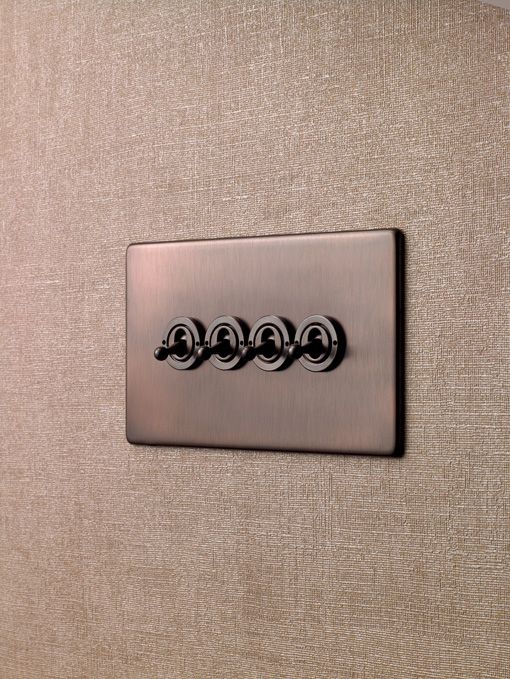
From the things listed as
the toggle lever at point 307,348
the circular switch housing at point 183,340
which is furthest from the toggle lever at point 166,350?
the toggle lever at point 307,348

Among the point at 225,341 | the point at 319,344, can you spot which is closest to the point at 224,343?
the point at 225,341

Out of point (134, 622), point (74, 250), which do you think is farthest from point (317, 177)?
point (134, 622)

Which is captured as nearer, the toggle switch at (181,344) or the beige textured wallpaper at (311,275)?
the beige textured wallpaper at (311,275)

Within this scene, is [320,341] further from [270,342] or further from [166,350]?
[166,350]

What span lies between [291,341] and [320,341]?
0.10ft

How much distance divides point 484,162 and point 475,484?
0.97 feet

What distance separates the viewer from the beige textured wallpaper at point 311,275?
869mm

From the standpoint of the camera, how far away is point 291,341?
36.6 inches

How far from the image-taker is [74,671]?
108 cm

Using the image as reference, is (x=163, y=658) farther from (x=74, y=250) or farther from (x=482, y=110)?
(x=482, y=110)

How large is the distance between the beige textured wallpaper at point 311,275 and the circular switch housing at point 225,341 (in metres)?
0.10

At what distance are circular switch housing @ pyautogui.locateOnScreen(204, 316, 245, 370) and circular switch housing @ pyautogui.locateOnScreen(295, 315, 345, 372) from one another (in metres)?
0.07

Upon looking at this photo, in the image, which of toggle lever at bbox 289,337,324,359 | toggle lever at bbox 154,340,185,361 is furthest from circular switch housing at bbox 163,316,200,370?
toggle lever at bbox 289,337,324,359

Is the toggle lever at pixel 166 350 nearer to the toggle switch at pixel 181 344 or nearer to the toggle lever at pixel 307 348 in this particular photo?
the toggle switch at pixel 181 344
